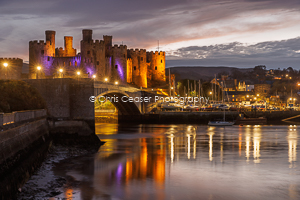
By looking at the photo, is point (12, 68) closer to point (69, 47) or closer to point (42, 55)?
point (42, 55)

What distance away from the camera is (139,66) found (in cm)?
8412

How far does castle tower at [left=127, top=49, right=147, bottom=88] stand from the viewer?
83.1 m

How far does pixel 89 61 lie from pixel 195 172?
5135 centimetres

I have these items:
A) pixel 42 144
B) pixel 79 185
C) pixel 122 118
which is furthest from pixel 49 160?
pixel 122 118

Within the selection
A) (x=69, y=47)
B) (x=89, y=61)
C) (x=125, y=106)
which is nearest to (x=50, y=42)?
(x=69, y=47)

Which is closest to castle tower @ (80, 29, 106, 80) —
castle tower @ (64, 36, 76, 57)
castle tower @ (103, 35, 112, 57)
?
castle tower @ (103, 35, 112, 57)

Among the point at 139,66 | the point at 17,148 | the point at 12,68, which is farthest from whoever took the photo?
the point at 139,66

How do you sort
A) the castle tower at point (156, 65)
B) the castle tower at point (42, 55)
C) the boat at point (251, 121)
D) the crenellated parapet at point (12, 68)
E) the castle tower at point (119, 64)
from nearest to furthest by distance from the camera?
1. the boat at point (251, 121)
2. the crenellated parapet at point (12, 68)
3. the castle tower at point (42, 55)
4. the castle tower at point (119, 64)
5. the castle tower at point (156, 65)

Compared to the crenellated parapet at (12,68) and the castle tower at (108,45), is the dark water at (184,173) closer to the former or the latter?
the crenellated parapet at (12,68)

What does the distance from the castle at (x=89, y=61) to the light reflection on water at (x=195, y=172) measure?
120 ft

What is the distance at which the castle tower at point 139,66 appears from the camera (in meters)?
83.1

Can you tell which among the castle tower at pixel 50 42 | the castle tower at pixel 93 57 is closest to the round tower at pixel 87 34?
the castle tower at pixel 93 57

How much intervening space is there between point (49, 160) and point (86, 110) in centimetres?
816

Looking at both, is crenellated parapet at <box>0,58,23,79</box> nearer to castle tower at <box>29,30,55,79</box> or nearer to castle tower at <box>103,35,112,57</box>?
castle tower at <box>29,30,55,79</box>
